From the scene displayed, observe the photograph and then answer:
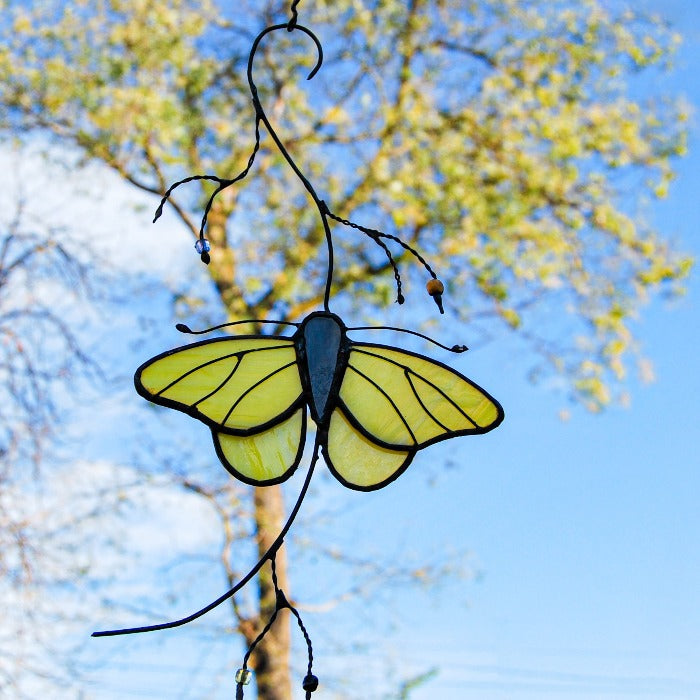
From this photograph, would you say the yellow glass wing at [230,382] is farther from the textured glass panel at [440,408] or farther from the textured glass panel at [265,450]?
the textured glass panel at [440,408]

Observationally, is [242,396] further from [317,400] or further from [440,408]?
[440,408]

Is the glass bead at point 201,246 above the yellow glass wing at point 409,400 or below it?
above

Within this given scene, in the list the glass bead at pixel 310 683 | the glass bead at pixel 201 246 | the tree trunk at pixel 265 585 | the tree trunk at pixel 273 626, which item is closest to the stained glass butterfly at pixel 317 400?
the glass bead at pixel 201 246

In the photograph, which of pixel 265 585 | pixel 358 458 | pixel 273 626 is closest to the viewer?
pixel 358 458

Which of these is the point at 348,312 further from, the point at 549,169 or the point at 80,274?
the point at 80,274

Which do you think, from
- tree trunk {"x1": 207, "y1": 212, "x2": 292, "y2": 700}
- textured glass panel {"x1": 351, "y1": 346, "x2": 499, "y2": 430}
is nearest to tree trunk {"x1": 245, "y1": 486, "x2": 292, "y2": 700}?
tree trunk {"x1": 207, "y1": 212, "x2": 292, "y2": 700}

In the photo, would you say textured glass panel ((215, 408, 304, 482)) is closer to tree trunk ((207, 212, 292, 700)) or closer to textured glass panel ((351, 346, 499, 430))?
textured glass panel ((351, 346, 499, 430))

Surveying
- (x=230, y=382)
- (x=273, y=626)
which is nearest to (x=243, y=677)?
(x=230, y=382)

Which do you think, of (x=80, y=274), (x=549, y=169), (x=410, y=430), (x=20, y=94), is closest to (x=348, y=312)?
(x=549, y=169)
